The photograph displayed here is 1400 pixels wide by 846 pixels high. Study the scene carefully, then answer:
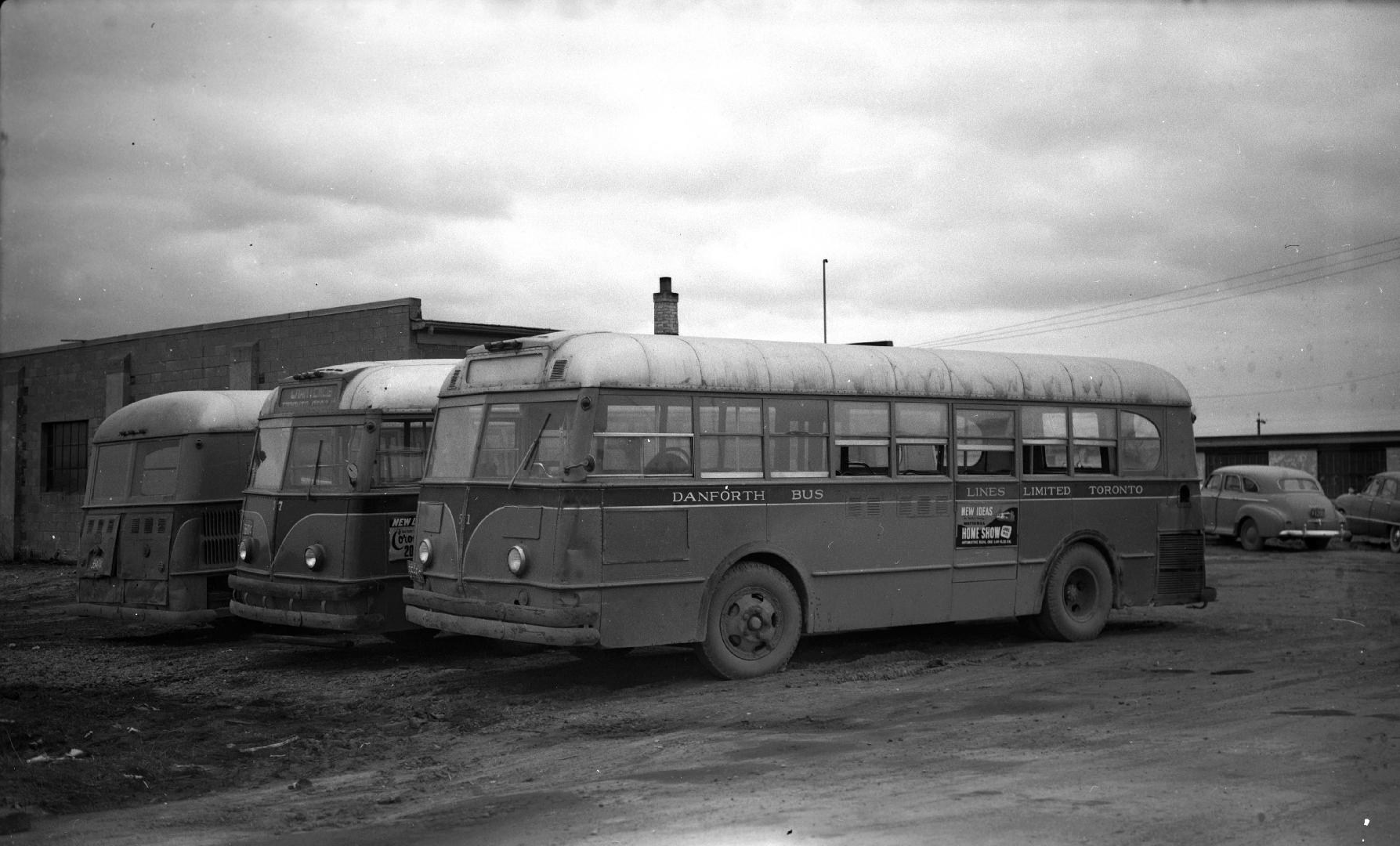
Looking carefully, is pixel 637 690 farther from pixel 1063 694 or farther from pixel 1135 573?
pixel 1135 573

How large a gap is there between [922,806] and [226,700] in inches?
270

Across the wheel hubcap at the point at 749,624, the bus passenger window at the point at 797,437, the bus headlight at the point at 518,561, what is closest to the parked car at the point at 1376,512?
the bus passenger window at the point at 797,437

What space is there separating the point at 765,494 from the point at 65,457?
24.4m

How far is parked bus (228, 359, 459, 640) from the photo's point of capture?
1264cm

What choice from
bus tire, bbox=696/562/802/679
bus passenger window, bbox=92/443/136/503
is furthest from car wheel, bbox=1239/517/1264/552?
bus passenger window, bbox=92/443/136/503

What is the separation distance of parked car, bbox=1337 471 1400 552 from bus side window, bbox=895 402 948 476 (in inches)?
804

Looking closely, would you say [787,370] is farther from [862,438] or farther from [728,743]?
[728,743]

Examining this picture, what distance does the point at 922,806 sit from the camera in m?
6.65

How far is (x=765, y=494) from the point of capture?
37.8 ft

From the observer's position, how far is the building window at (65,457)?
30.0 meters

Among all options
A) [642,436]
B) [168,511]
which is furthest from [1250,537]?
[168,511]

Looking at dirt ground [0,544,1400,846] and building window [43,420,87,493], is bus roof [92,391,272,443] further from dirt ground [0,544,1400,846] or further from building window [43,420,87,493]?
building window [43,420,87,493]

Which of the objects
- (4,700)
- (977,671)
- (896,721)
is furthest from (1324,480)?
(4,700)

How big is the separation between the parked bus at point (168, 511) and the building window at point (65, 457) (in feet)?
51.5
